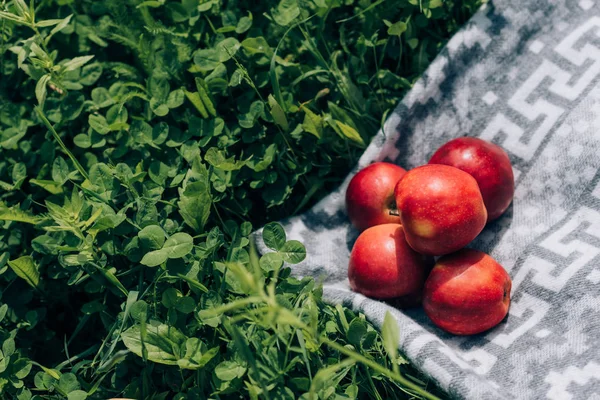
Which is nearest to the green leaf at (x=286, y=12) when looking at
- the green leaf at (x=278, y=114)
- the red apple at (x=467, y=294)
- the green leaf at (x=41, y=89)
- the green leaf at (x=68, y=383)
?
the green leaf at (x=278, y=114)

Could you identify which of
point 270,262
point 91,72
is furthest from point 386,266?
point 91,72

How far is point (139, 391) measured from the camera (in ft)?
6.63

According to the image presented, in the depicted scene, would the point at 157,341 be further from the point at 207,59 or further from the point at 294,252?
the point at 207,59

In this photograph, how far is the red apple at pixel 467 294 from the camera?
194cm

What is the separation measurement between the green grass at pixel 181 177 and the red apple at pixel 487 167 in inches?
12.7


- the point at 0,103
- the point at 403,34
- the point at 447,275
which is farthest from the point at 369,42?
the point at 0,103

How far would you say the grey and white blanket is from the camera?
1867mm

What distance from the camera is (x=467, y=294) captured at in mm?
1938

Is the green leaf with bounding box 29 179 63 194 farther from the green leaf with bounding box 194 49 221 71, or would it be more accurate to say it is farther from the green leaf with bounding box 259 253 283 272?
the green leaf with bounding box 259 253 283 272

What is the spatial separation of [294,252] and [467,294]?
1.88 feet

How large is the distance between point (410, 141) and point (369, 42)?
0.43 m

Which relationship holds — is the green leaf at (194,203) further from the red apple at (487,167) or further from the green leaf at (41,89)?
the red apple at (487,167)

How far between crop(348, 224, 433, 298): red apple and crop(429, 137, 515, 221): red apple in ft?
1.01

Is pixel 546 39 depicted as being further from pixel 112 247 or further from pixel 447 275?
pixel 112 247
